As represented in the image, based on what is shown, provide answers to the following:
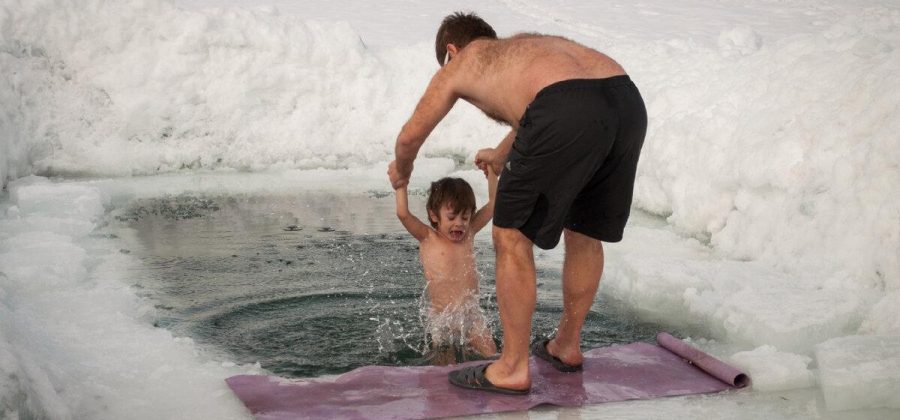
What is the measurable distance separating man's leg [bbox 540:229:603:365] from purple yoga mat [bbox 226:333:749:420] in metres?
0.11

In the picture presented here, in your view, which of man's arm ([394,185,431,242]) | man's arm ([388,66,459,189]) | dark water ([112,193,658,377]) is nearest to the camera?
man's arm ([388,66,459,189])

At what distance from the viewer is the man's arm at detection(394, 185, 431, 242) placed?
460cm

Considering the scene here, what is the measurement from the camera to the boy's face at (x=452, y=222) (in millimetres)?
4879

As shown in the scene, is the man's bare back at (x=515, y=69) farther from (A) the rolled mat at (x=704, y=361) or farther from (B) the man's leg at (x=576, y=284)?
(A) the rolled mat at (x=704, y=361)

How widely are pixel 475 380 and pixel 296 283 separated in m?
2.06

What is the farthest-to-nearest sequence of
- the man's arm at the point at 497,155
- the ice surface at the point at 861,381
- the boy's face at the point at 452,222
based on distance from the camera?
the boy's face at the point at 452,222, the man's arm at the point at 497,155, the ice surface at the point at 861,381

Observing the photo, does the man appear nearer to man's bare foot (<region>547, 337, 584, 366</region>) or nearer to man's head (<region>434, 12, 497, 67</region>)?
man's head (<region>434, 12, 497, 67</region>)

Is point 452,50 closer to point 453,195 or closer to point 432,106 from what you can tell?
point 432,106

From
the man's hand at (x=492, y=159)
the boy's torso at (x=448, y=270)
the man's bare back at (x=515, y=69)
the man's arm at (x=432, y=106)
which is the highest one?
the man's bare back at (x=515, y=69)

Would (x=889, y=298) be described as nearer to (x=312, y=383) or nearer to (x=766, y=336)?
(x=766, y=336)

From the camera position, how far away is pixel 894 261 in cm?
477

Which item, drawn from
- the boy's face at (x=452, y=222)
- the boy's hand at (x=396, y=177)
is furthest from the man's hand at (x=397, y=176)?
the boy's face at (x=452, y=222)

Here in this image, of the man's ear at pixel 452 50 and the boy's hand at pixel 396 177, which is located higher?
the man's ear at pixel 452 50

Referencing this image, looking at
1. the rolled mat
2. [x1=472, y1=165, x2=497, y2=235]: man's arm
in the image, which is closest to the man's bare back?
[x1=472, y1=165, x2=497, y2=235]: man's arm
